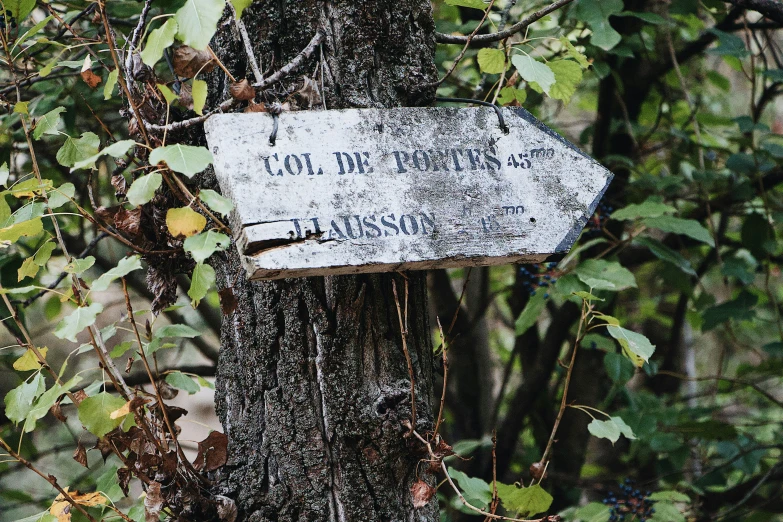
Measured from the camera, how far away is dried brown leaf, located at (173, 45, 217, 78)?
1017 mm

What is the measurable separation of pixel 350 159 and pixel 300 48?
227 millimetres

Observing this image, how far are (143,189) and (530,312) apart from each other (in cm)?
125

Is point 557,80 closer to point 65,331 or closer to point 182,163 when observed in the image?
point 182,163

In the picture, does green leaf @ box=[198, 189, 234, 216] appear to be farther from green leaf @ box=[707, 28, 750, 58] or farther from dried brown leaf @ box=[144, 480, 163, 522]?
green leaf @ box=[707, 28, 750, 58]

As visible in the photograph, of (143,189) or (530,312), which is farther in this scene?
(530,312)

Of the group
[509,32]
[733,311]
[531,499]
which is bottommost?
[733,311]

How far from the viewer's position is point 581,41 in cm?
225

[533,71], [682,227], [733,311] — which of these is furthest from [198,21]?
[733,311]

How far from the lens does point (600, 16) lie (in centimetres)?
186

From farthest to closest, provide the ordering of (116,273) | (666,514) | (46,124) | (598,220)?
(598,220), (666,514), (46,124), (116,273)

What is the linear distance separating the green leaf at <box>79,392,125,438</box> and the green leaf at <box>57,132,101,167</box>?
392 mm

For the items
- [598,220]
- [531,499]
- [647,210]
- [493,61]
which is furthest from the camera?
[598,220]

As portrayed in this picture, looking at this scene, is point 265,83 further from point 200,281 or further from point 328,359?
point 328,359

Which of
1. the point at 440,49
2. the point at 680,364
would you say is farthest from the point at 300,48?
the point at 680,364
